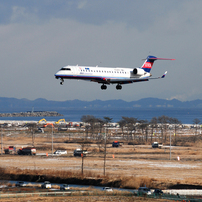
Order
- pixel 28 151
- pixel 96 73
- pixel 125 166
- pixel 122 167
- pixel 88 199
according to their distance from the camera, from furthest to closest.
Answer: pixel 28 151
pixel 125 166
pixel 122 167
pixel 96 73
pixel 88 199

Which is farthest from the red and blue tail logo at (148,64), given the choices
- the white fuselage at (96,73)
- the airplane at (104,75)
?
the white fuselage at (96,73)

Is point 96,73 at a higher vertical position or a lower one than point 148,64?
lower

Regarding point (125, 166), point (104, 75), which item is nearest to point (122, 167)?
point (125, 166)

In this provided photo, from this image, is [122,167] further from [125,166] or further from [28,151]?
[28,151]

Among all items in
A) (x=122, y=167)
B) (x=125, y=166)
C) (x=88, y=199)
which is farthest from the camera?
(x=125, y=166)

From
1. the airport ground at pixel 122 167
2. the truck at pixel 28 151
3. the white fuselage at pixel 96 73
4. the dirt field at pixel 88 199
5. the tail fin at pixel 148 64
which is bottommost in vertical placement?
the dirt field at pixel 88 199

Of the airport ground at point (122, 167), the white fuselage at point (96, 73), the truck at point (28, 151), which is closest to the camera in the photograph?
the white fuselage at point (96, 73)

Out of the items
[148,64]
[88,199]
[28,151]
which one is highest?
[148,64]

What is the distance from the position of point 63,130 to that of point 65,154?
294 ft

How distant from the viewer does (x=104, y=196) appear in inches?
2076

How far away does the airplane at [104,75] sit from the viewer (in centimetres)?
6000

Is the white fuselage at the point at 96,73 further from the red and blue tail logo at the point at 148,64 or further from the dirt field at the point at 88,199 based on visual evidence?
the dirt field at the point at 88,199

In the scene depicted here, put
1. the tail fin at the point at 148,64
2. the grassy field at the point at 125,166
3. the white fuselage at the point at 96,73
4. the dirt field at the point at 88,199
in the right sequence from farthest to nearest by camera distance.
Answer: the tail fin at the point at 148,64
the grassy field at the point at 125,166
the white fuselage at the point at 96,73
the dirt field at the point at 88,199

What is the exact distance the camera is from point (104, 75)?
6309cm
